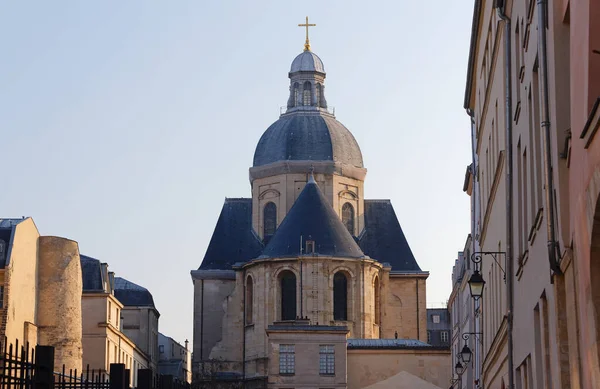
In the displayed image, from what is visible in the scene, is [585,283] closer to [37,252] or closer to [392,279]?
[37,252]

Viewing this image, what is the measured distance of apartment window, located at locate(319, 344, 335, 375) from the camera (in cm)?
6938

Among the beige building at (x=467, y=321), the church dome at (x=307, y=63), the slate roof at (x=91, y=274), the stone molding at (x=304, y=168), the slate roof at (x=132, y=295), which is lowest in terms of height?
the beige building at (x=467, y=321)

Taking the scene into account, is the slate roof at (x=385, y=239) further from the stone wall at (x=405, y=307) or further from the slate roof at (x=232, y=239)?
the slate roof at (x=232, y=239)

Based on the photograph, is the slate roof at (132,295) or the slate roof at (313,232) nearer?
Answer: the slate roof at (313,232)

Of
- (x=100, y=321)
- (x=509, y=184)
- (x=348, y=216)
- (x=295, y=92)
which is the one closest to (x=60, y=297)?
(x=100, y=321)

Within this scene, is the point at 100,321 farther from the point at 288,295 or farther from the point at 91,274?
the point at 288,295

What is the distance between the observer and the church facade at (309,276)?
70500 millimetres

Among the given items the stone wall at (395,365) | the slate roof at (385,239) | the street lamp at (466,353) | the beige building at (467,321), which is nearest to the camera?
the street lamp at (466,353)

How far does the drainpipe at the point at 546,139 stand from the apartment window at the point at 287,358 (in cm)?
5675

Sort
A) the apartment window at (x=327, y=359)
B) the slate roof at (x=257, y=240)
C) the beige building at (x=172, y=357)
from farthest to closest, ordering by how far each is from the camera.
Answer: the beige building at (x=172, y=357) < the slate roof at (x=257, y=240) < the apartment window at (x=327, y=359)

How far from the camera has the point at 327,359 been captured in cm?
6988

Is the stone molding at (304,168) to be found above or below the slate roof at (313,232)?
above

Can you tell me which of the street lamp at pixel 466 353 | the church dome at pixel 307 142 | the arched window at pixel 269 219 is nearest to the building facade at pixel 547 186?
the street lamp at pixel 466 353

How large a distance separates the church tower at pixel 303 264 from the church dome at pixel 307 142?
0.06m
